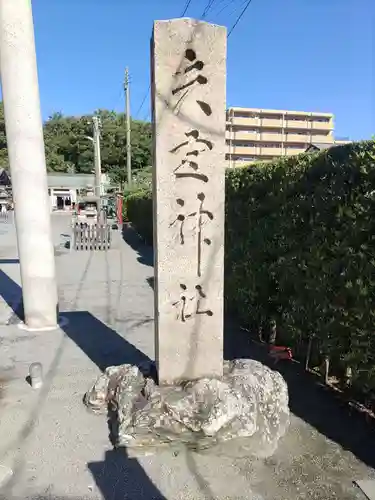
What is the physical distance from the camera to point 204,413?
307 centimetres

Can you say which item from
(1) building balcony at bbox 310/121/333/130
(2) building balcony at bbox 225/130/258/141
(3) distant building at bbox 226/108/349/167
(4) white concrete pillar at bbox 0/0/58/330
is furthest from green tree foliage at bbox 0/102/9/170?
(1) building balcony at bbox 310/121/333/130

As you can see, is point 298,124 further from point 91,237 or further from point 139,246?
point 91,237

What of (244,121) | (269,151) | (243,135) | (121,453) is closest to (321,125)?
(269,151)

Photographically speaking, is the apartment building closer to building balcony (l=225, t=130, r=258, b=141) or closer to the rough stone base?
building balcony (l=225, t=130, r=258, b=141)

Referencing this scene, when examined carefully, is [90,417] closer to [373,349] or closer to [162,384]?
[162,384]

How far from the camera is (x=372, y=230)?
3031mm

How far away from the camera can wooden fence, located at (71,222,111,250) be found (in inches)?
567

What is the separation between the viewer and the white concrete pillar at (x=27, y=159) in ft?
17.1

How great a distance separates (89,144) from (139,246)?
3628 centimetres

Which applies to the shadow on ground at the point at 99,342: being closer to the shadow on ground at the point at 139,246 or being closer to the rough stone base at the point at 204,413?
the rough stone base at the point at 204,413

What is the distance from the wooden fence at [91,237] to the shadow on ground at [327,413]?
414 inches

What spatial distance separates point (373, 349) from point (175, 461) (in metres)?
1.80

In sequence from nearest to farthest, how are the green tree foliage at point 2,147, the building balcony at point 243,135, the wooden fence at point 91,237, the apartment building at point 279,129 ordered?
the wooden fence at point 91,237, the green tree foliage at point 2,147, the building balcony at point 243,135, the apartment building at point 279,129

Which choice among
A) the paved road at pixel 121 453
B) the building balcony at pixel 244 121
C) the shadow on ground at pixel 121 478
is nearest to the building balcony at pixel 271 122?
the building balcony at pixel 244 121
